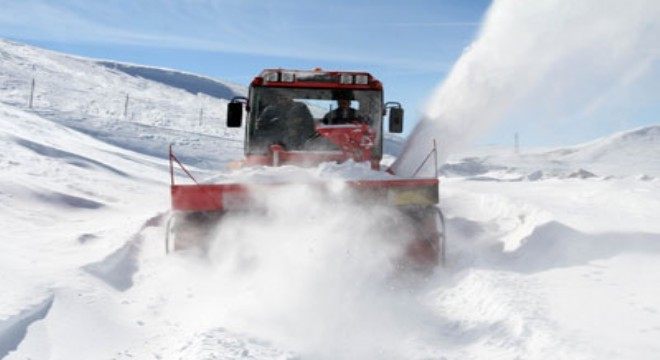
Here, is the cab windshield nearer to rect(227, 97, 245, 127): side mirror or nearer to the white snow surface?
rect(227, 97, 245, 127): side mirror

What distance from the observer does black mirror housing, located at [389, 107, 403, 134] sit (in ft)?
23.9

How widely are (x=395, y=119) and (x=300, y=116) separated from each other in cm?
123

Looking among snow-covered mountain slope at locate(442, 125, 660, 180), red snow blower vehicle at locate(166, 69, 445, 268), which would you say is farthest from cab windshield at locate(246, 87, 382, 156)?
snow-covered mountain slope at locate(442, 125, 660, 180)

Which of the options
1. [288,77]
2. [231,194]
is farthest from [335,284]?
[288,77]

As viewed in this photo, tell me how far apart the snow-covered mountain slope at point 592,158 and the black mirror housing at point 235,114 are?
1279 inches

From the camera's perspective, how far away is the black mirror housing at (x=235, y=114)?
22.4ft

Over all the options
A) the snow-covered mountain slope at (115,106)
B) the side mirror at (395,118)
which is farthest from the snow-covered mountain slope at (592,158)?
the side mirror at (395,118)

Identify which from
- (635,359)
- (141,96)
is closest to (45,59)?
(141,96)

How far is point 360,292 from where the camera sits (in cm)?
480

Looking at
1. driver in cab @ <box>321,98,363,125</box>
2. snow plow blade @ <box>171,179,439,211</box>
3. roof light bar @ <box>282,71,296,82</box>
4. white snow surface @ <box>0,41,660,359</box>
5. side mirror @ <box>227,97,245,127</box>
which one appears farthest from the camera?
driver in cab @ <box>321,98,363,125</box>

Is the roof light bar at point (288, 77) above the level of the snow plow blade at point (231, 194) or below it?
above

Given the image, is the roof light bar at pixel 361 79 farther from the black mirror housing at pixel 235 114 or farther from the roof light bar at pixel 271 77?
the black mirror housing at pixel 235 114

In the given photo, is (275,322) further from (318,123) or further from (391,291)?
(318,123)

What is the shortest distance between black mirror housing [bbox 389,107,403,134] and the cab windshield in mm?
154
